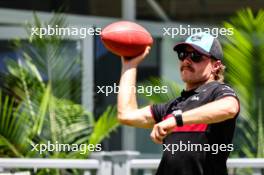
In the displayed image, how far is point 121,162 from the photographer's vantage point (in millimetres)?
5336

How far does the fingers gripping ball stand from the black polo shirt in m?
0.47

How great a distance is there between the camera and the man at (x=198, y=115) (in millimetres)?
3090

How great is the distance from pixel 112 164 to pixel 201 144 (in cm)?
222

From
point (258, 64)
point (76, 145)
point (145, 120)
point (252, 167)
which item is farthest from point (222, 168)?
point (76, 145)

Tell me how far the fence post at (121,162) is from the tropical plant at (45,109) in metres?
1.00

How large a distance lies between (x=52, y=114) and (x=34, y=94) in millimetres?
275

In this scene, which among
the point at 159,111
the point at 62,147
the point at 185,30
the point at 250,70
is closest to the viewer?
the point at 159,111

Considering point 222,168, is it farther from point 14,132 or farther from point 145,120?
point 14,132

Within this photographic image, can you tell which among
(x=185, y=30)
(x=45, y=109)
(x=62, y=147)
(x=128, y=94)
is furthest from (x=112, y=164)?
(x=185, y=30)

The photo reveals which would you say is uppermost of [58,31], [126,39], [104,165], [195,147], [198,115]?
[58,31]

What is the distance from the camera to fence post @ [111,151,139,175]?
5.31 m

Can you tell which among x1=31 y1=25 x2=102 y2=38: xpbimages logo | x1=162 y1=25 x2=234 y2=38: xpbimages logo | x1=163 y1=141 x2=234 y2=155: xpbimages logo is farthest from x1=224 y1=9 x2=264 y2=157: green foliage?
x1=163 y1=141 x2=234 y2=155: xpbimages logo

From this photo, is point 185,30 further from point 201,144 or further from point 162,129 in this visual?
point 162,129

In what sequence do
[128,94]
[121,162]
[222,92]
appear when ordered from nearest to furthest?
[222,92]
[128,94]
[121,162]
